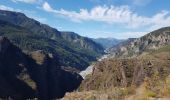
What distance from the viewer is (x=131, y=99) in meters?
22.5

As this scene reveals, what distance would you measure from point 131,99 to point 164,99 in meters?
1.88

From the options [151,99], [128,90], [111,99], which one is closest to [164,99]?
[151,99]

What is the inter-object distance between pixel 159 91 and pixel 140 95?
2.16m

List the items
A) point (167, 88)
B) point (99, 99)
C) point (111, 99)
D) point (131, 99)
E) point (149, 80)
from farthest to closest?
point (99, 99) < point (111, 99) < point (149, 80) < point (131, 99) < point (167, 88)

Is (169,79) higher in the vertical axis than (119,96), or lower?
higher

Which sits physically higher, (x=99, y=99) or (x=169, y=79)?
(x=169, y=79)

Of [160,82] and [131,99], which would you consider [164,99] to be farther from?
[160,82]

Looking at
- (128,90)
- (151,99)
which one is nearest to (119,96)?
(128,90)

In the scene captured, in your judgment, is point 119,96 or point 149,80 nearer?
point 149,80

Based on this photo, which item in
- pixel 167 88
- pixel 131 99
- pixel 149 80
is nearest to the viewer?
pixel 167 88

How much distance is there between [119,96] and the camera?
90.2ft

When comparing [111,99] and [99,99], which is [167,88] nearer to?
[111,99]

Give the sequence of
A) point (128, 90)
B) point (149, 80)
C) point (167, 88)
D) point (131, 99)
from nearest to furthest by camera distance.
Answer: point (167, 88) < point (131, 99) < point (149, 80) < point (128, 90)

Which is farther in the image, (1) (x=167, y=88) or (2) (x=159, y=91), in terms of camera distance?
(2) (x=159, y=91)
